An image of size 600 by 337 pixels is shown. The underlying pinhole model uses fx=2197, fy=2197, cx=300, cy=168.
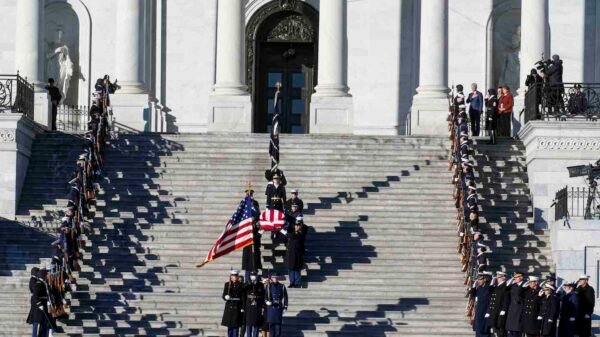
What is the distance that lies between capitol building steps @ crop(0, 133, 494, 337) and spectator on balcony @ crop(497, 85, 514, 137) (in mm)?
2686

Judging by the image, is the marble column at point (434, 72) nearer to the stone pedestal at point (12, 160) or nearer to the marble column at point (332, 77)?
the marble column at point (332, 77)

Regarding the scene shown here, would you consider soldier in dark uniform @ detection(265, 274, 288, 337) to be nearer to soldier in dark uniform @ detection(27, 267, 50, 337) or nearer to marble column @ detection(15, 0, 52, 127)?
soldier in dark uniform @ detection(27, 267, 50, 337)

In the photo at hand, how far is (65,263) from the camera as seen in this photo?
182ft

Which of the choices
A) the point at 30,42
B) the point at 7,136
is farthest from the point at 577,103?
the point at 30,42

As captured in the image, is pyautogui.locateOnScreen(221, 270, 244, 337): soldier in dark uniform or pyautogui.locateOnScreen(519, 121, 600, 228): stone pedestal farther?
pyautogui.locateOnScreen(519, 121, 600, 228): stone pedestal

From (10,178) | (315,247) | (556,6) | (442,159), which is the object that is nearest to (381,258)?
(315,247)

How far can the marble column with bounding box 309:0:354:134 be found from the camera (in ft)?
219

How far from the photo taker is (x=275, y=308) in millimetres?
52031

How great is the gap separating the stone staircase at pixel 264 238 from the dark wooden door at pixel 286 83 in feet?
32.2

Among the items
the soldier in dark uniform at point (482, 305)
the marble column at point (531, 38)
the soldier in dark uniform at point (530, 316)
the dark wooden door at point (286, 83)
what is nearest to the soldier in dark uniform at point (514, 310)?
→ the soldier in dark uniform at point (530, 316)

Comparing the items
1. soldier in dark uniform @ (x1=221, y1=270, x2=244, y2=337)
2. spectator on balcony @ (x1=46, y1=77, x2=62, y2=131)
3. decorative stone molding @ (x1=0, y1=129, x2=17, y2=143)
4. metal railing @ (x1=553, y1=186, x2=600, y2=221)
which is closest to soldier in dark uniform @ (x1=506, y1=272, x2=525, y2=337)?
metal railing @ (x1=553, y1=186, x2=600, y2=221)

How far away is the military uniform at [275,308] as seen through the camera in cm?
5200

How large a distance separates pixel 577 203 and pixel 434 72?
9.02 metres

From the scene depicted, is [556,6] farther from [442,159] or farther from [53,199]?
[53,199]
